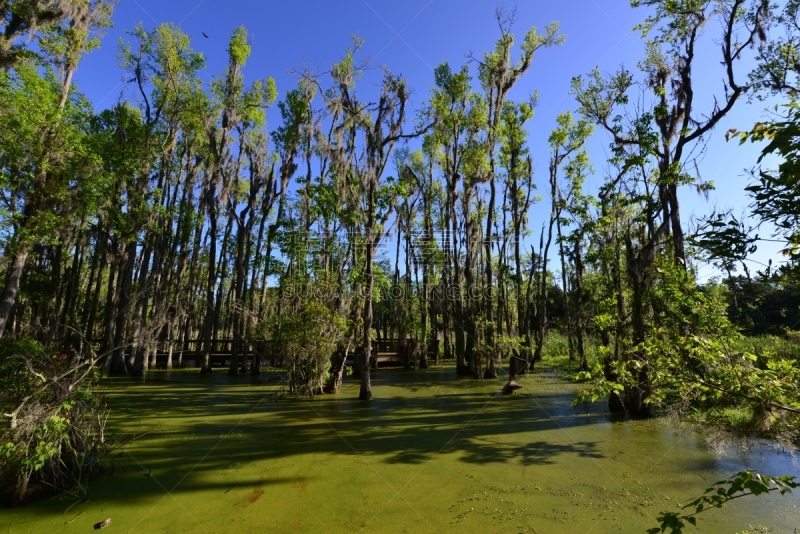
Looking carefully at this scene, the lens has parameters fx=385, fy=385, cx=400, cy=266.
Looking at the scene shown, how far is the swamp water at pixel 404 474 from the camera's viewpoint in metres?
3.79

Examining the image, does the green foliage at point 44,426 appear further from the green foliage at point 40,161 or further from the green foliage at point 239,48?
the green foliage at point 239,48

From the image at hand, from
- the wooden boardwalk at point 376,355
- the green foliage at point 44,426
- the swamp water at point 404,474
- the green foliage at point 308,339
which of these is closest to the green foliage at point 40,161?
the swamp water at point 404,474

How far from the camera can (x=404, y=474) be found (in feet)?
16.5

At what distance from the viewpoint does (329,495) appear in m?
4.44

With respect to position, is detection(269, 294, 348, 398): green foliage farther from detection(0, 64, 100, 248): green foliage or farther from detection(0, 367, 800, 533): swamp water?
detection(0, 64, 100, 248): green foliage

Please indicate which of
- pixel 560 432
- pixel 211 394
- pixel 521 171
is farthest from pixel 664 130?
pixel 211 394

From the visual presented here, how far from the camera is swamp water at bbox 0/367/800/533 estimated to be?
12.5 feet

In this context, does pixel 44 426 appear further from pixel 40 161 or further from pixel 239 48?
pixel 239 48

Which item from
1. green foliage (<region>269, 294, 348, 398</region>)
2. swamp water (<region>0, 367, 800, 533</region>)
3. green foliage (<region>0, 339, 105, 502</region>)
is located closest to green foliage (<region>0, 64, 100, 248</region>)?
swamp water (<region>0, 367, 800, 533</region>)

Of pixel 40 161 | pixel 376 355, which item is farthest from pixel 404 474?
pixel 376 355

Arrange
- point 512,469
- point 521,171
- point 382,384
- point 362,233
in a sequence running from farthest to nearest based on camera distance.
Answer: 1. point 521,171
2. point 382,384
3. point 362,233
4. point 512,469

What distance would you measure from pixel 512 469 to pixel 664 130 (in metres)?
10.8

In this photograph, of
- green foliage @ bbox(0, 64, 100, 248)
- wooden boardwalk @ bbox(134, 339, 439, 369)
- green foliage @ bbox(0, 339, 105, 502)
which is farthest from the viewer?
wooden boardwalk @ bbox(134, 339, 439, 369)

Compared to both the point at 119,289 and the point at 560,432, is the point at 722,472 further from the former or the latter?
the point at 119,289
